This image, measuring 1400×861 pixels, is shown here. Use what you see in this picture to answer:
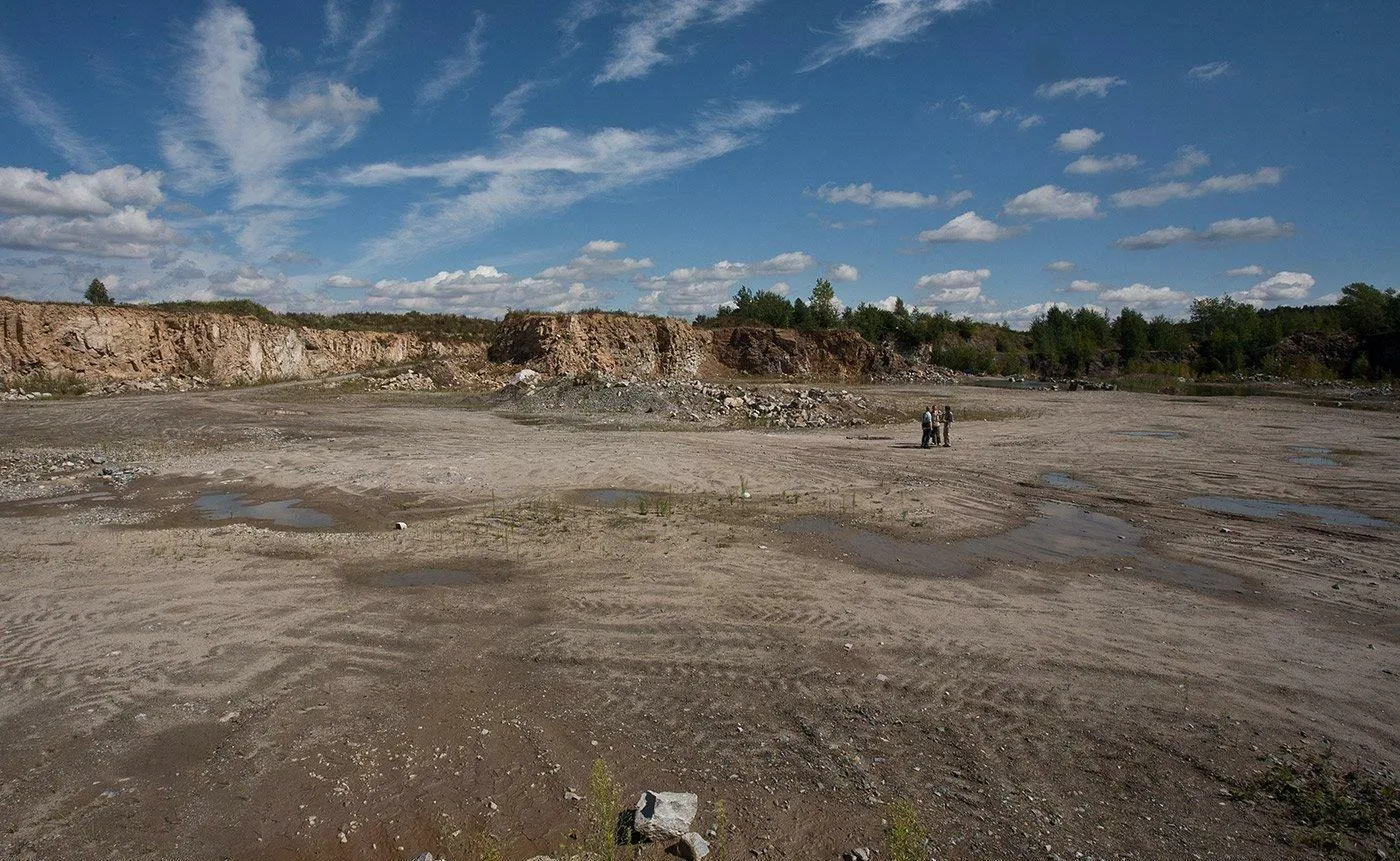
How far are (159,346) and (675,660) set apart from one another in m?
44.3

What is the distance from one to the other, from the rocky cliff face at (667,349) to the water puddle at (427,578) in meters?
37.1

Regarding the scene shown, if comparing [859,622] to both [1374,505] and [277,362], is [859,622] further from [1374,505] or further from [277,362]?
[277,362]

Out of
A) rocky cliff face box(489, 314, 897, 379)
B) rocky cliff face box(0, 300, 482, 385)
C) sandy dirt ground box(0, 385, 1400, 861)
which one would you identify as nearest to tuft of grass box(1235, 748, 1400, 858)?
sandy dirt ground box(0, 385, 1400, 861)

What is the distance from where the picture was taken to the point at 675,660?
22.6ft

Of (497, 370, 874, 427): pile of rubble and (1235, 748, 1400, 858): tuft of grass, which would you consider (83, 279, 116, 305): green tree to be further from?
(1235, 748, 1400, 858): tuft of grass

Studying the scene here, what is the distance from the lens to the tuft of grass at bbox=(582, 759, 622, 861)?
412cm

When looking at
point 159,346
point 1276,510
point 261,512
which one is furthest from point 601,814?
point 159,346

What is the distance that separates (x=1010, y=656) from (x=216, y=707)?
281 inches

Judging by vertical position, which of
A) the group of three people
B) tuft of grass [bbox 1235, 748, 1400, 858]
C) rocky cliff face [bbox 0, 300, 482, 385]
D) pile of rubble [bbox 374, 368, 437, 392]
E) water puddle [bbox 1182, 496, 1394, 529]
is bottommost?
tuft of grass [bbox 1235, 748, 1400, 858]

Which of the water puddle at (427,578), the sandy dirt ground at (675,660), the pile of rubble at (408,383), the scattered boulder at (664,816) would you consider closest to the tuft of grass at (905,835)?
the sandy dirt ground at (675,660)

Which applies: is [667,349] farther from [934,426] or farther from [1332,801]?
[1332,801]

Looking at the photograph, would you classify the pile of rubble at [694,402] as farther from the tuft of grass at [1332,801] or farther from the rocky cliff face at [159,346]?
the tuft of grass at [1332,801]

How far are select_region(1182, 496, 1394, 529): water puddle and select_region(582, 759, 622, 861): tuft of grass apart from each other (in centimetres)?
1368

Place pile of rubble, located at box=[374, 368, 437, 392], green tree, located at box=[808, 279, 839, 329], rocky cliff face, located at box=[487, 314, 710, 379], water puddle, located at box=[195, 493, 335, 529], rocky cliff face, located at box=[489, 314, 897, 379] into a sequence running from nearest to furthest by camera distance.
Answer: water puddle, located at box=[195, 493, 335, 529] → pile of rubble, located at box=[374, 368, 437, 392] → rocky cliff face, located at box=[487, 314, 710, 379] → rocky cliff face, located at box=[489, 314, 897, 379] → green tree, located at box=[808, 279, 839, 329]
